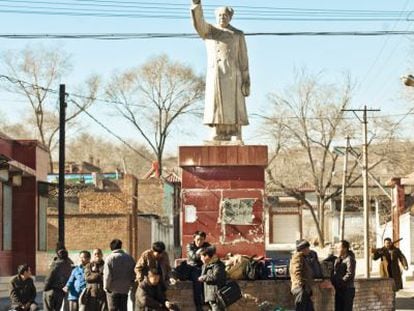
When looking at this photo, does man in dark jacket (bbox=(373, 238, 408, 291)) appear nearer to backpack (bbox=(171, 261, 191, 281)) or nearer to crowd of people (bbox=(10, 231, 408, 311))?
crowd of people (bbox=(10, 231, 408, 311))

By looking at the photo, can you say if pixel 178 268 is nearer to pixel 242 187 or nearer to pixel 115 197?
pixel 242 187

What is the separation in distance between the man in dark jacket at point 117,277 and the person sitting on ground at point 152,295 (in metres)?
1.33

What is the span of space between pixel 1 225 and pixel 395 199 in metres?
17.4

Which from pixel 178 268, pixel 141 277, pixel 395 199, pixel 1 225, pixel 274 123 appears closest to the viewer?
pixel 141 277

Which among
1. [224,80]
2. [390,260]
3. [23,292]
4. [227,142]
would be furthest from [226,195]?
[390,260]

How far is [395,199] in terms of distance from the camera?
141 ft

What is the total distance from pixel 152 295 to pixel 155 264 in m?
0.53

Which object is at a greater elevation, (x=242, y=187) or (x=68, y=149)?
(x=68, y=149)

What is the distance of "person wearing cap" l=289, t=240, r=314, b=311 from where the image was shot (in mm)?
14812

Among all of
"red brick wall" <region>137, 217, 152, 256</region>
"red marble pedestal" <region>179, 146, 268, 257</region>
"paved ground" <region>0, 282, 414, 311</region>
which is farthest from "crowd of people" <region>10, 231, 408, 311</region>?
"red brick wall" <region>137, 217, 152, 256</region>

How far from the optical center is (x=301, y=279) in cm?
1484

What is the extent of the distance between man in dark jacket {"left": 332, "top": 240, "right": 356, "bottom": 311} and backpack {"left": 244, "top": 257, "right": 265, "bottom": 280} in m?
1.21

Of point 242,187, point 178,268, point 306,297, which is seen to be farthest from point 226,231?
point 306,297

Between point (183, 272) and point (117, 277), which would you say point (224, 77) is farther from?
point (117, 277)
